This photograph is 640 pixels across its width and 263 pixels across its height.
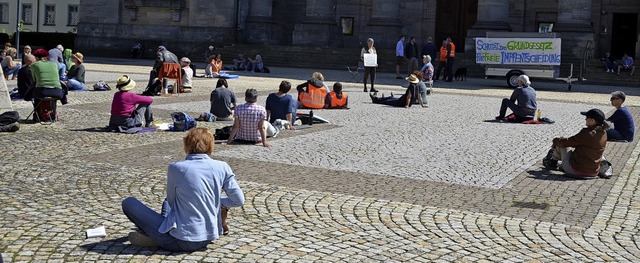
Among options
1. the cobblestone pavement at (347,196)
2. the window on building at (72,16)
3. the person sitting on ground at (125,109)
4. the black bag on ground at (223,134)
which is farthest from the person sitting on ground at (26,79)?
the window on building at (72,16)

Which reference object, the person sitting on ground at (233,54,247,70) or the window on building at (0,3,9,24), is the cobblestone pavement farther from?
the window on building at (0,3,9,24)

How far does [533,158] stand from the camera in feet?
49.3

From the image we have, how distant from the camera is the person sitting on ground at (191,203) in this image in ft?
24.9

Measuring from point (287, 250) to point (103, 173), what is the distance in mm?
4584

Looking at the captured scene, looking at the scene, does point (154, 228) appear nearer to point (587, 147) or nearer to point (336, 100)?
point (587, 147)

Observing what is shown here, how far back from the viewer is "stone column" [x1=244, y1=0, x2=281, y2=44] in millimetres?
50469

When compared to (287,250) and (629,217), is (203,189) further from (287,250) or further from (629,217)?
(629,217)

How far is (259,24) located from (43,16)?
30.0 metres

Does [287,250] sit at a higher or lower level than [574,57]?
lower

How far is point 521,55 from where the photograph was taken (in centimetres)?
3494

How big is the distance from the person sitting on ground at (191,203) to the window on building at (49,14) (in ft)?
227

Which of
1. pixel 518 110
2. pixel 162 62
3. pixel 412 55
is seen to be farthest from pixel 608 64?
pixel 162 62

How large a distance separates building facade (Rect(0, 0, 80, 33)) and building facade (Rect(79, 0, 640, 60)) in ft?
63.1

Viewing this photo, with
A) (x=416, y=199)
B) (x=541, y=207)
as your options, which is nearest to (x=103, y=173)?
(x=416, y=199)
